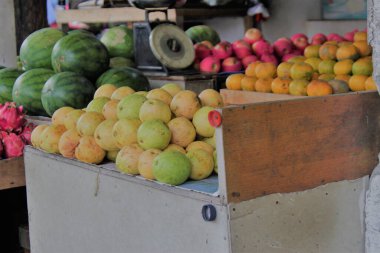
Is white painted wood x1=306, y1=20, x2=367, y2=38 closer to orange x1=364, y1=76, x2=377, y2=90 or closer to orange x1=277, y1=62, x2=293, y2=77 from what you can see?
orange x1=277, y1=62, x2=293, y2=77

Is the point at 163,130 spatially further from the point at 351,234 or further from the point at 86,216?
the point at 351,234

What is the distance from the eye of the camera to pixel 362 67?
389cm

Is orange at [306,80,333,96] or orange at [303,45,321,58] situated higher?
orange at [303,45,321,58]

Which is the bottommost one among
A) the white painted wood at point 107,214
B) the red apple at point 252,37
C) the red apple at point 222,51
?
the white painted wood at point 107,214

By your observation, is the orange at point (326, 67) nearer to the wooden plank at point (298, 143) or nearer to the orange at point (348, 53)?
the orange at point (348, 53)

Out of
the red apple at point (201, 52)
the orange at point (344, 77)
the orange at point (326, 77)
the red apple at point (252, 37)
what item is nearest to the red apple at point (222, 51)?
the red apple at point (201, 52)

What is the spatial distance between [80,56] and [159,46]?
2.76ft

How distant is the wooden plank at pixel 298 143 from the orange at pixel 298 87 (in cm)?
147

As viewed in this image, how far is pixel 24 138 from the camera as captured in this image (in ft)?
10.8

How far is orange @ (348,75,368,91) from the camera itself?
3732mm

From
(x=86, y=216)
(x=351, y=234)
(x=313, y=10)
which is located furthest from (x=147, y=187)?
(x=313, y=10)

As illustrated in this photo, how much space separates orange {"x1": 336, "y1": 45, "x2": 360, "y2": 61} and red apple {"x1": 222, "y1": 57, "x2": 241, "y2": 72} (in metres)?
1.05

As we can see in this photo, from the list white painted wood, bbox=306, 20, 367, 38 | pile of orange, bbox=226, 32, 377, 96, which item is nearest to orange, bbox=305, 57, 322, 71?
pile of orange, bbox=226, 32, 377, 96

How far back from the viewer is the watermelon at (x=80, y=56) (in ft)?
12.6
